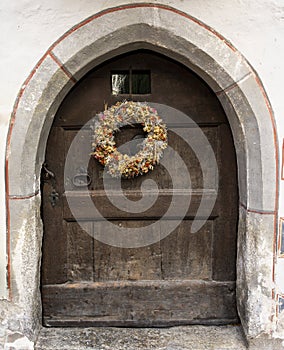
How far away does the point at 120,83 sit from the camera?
272 cm

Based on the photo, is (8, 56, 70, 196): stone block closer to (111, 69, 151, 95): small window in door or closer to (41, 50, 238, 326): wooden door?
(41, 50, 238, 326): wooden door

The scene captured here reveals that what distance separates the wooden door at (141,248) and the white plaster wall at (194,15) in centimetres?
36

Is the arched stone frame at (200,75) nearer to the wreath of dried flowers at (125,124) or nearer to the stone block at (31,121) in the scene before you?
the stone block at (31,121)

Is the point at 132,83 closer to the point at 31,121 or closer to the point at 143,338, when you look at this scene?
the point at 31,121

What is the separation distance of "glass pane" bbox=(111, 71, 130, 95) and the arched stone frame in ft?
0.61

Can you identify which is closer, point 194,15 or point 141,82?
point 194,15

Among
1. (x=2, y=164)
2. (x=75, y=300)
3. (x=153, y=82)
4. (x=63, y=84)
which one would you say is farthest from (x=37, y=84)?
(x=75, y=300)

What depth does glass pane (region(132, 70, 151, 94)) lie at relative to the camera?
2.71m

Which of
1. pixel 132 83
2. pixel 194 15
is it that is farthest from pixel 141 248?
pixel 194 15

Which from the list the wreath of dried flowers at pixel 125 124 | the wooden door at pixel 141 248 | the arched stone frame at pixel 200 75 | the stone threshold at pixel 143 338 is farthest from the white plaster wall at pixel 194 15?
the stone threshold at pixel 143 338

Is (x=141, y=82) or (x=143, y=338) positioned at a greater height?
(x=141, y=82)

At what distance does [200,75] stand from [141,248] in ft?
3.70

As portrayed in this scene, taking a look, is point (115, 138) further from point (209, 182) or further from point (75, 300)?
point (75, 300)

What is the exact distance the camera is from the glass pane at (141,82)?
8.89 ft
